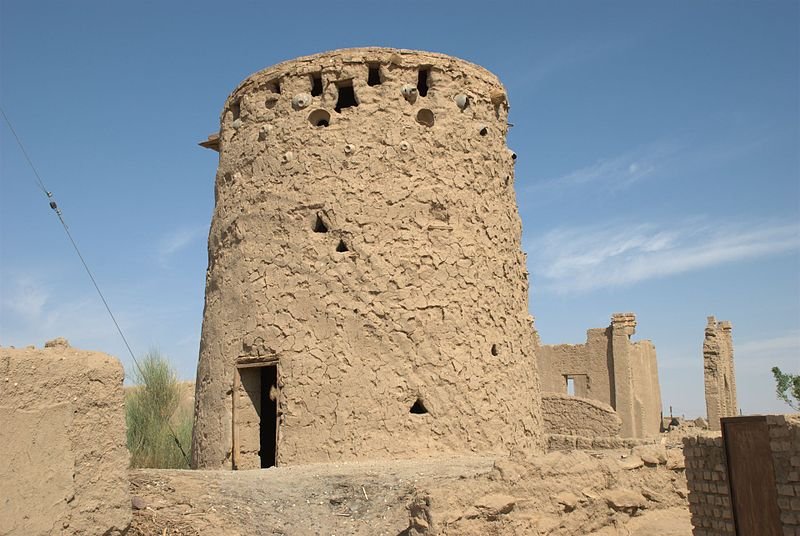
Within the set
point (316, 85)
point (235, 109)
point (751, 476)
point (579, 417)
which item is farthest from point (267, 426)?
point (751, 476)

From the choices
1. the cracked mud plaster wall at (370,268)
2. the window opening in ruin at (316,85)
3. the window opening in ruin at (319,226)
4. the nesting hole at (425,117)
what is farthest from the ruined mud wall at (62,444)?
the nesting hole at (425,117)

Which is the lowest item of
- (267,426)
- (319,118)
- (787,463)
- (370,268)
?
(787,463)

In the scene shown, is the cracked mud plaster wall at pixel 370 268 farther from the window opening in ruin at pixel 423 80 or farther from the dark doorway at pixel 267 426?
the dark doorway at pixel 267 426

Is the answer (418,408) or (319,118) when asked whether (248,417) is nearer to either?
(418,408)

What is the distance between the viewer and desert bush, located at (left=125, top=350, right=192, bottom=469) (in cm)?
1263

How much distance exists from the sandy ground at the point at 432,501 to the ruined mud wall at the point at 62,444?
3.14 ft

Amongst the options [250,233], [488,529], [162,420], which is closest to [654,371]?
[162,420]

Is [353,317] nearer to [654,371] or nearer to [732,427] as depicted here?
[732,427]

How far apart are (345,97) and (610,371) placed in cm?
1267

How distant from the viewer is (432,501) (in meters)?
6.14

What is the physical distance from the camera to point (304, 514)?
6.84 m

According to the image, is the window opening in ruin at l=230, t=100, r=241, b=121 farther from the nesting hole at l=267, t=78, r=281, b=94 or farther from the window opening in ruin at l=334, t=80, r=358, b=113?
the window opening in ruin at l=334, t=80, r=358, b=113

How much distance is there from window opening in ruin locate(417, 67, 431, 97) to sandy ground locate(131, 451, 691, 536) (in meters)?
5.31

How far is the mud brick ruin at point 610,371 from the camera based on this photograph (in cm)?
2041
